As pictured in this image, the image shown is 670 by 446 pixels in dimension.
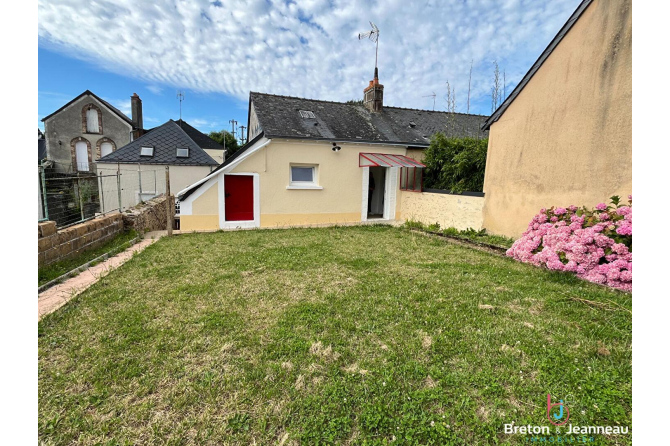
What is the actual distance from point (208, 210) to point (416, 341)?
37.0 feet

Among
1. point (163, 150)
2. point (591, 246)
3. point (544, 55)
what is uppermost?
point (544, 55)

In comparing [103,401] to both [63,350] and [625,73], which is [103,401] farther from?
[625,73]

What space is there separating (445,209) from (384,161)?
3968mm

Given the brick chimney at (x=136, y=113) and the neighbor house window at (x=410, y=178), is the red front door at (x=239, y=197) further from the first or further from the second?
the brick chimney at (x=136, y=113)

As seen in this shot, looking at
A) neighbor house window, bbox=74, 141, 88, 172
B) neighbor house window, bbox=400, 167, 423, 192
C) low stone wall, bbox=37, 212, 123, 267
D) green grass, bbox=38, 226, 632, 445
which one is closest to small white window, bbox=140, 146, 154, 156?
low stone wall, bbox=37, 212, 123, 267

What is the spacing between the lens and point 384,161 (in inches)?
568

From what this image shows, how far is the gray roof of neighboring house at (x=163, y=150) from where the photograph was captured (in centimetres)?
2348

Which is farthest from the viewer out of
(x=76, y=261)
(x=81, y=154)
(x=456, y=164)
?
(x=81, y=154)

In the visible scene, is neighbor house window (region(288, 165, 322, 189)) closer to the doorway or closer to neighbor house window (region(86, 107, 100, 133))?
the doorway

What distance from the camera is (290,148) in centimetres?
1341

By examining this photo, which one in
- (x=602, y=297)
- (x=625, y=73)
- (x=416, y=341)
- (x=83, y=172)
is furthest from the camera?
(x=83, y=172)

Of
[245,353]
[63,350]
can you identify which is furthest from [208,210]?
[245,353]

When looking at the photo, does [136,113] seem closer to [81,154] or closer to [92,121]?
[92,121]

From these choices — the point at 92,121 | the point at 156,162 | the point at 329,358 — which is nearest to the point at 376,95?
the point at 329,358
